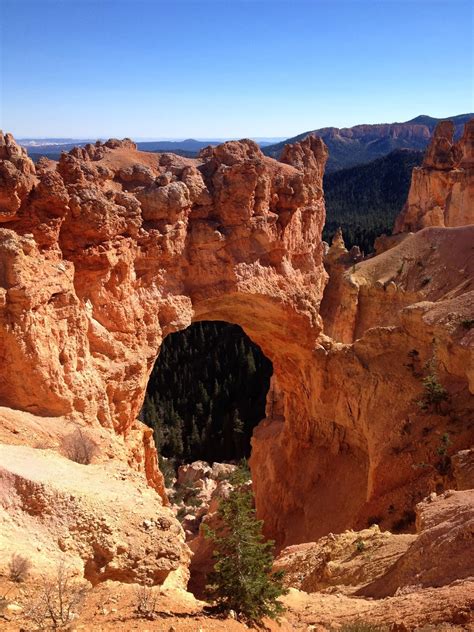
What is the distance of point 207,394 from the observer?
46875mm

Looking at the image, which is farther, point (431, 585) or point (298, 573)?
point (298, 573)

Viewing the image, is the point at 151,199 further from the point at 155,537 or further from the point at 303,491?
the point at 303,491

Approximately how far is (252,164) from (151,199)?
3646 mm

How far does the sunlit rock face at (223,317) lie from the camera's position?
13.2 m

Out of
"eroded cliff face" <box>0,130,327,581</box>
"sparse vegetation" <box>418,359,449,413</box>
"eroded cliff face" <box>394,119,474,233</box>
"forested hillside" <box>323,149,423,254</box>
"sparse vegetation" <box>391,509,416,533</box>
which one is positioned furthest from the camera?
"forested hillside" <box>323,149,423,254</box>

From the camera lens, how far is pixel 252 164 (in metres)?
17.9

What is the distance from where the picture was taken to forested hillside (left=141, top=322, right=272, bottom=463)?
41.4 m

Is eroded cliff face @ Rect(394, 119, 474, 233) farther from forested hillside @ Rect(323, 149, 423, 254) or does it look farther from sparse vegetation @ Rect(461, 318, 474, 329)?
sparse vegetation @ Rect(461, 318, 474, 329)

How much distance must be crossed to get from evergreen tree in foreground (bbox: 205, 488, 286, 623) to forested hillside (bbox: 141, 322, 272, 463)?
90.6 feet

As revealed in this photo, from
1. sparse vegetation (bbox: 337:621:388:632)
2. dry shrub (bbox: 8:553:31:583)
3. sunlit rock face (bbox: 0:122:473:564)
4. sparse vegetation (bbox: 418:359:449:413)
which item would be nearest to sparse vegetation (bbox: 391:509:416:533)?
sunlit rock face (bbox: 0:122:473:564)

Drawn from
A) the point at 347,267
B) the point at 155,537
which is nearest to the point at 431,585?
the point at 155,537

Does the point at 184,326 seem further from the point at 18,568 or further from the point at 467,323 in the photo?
the point at 18,568

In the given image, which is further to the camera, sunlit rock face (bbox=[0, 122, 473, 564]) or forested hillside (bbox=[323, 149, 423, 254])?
forested hillside (bbox=[323, 149, 423, 254])

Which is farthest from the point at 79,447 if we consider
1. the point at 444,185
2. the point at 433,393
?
the point at 444,185
